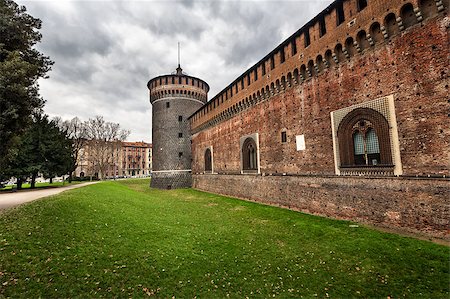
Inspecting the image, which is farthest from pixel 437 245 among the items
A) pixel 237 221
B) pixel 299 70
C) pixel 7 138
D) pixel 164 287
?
pixel 7 138

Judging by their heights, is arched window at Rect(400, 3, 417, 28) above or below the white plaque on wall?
above

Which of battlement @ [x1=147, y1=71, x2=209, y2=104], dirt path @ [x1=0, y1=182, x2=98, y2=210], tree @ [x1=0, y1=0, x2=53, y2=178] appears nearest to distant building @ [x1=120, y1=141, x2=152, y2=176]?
battlement @ [x1=147, y1=71, x2=209, y2=104]

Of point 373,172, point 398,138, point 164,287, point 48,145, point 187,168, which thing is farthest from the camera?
point 187,168

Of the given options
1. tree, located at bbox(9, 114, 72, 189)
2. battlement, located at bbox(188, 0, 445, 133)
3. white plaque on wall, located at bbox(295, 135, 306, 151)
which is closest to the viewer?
battlement, located at bbox(188, 0, 445, 133)

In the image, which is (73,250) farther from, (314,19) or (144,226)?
(314,19)

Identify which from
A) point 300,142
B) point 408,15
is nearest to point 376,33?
point 408,15

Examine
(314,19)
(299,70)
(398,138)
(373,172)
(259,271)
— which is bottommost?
(259,271)

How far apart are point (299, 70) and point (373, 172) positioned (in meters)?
6.87

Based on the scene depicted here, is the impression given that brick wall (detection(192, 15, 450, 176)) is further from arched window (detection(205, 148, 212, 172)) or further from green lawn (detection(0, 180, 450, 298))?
arched window (detection(205, 148, 212, 172))

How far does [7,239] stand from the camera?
250 inches

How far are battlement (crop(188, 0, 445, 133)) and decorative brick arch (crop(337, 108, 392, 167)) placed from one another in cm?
273

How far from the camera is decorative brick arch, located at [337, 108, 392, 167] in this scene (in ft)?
29.3

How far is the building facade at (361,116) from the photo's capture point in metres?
7.66

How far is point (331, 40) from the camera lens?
35.5ft
